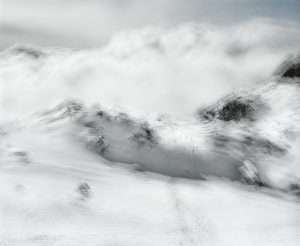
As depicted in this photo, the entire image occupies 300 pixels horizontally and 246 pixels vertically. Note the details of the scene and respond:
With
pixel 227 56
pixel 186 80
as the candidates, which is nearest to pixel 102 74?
pixel 186 80

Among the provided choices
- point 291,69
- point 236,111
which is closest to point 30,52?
point 291,69

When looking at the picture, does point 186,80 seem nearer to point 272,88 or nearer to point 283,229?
point 272,88

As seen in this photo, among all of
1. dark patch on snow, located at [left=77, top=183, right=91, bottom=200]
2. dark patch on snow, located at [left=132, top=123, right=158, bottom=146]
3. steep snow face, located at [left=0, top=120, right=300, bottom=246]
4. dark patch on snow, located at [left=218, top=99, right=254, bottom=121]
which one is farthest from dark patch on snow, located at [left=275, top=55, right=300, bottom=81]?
dark patch on snow, located at [left=77, top=183, right=91, bottom=200]

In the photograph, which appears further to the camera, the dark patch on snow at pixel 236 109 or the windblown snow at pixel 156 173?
the dark patch on snow at pixel 236 109

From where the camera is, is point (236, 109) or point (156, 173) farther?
point (236, 109)

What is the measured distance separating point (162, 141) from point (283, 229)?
635cm

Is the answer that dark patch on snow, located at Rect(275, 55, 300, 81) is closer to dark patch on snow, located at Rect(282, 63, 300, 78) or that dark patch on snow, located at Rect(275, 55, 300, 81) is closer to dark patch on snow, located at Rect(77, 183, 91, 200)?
dark patch on snow, located at Rect(282, 63, 300, 78)

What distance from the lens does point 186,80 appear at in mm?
79562

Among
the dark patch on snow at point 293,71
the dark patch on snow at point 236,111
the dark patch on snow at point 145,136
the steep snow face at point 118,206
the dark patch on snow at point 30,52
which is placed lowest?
the steep snow face at point 118,206

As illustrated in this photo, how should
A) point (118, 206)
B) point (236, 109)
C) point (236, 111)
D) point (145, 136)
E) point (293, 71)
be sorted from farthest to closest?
point (293, 71)
point (236, 109)
point (236, 111)
point (145, 136)
point (118, 206)

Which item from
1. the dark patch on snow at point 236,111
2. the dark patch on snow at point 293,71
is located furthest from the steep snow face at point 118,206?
the dark patch on snow at point 293,71

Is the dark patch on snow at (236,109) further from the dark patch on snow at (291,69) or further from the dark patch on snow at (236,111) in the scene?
the dark patch on snow at (291,69)

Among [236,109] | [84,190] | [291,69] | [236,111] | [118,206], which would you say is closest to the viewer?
[118,206]

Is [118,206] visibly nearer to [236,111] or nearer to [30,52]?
[236,111]
